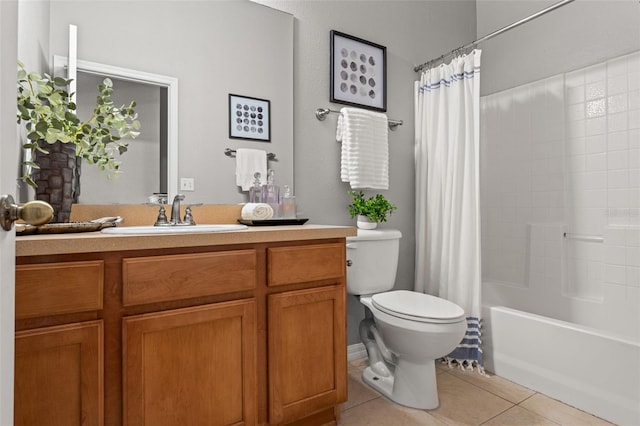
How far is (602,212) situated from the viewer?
218cm

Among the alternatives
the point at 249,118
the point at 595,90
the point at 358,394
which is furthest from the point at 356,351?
the point at 595,90

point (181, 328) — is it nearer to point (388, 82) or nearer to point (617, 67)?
point (388, 82)

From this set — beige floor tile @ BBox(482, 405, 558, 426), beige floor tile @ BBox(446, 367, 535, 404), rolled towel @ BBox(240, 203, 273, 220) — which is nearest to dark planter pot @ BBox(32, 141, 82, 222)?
rolled towel @ BBox(240, 203, 273, 220)

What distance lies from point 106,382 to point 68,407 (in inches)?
3.9

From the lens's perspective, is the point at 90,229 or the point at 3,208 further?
the point at 90,229

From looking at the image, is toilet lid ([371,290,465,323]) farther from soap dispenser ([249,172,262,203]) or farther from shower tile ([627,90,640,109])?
shower tile ([627,90,640,109])

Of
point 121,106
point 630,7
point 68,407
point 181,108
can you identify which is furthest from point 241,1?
point 630,7

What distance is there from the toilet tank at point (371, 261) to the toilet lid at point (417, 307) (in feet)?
0.30

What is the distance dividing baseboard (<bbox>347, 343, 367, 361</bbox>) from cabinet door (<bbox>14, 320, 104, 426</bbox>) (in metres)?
1.45

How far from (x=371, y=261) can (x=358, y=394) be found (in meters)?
0.67

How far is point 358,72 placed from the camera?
227 centimetres

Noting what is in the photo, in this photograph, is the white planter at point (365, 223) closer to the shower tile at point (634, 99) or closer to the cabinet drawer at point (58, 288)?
the cabinet drawer at point (58, 288)

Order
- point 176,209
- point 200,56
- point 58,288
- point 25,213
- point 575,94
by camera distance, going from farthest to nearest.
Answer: point 575,94 < point 200,56 < point 176,209 < point 58,288 < point 25,213

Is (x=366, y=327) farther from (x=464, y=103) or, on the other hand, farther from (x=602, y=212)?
(x=602, y=212)
